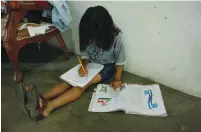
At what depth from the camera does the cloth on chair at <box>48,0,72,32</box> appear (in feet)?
5.40

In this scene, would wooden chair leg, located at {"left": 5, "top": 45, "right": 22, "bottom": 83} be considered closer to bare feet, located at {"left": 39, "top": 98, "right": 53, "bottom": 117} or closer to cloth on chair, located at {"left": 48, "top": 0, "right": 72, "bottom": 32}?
cloth on chair, located at {"left": 48, "top": 0, "right": 72, "bottom": 32}

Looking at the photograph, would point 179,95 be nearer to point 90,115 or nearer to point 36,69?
point 90,115

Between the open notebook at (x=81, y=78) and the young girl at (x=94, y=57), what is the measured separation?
0.09ft

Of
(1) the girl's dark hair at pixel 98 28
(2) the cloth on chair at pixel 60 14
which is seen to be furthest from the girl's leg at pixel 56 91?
(2) the cloth on chair at pixel 60 14

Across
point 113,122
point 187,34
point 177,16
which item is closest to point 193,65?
point 187,34

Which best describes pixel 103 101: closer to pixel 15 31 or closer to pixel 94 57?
pixel 94 57

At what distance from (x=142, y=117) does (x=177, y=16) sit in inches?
21.4

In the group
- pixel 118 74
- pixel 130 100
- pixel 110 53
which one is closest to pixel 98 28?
pixel 110 53

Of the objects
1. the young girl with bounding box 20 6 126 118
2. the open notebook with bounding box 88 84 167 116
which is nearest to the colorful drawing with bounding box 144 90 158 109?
the open notebook with bounding box 88 84 167 116

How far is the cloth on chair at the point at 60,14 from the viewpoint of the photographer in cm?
165

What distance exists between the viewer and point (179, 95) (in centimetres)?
150

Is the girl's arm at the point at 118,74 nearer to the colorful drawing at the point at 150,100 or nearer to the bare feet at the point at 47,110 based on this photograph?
the colorful drawing at the point at 150,100

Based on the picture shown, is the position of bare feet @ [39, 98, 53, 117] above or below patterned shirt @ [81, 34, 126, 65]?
below

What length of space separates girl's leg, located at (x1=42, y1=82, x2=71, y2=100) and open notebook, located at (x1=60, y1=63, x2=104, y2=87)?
48 mm
